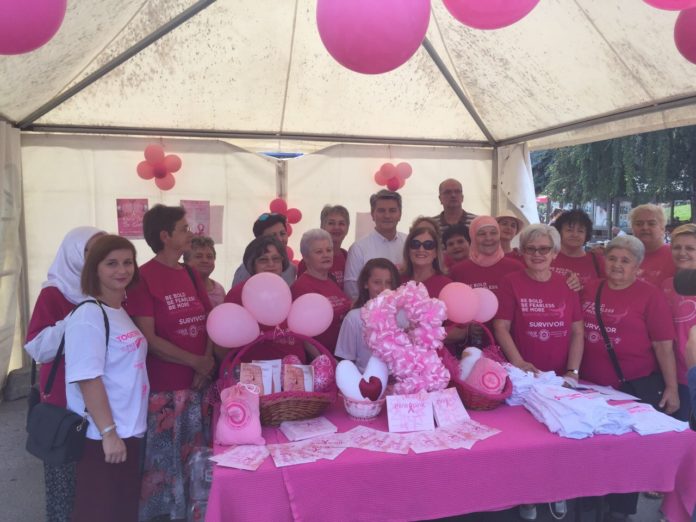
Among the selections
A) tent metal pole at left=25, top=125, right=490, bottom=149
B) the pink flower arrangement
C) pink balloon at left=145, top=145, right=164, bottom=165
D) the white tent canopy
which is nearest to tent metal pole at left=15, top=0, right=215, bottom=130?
the white tent canopy

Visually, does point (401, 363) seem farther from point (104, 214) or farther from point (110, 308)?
point (104, 214)

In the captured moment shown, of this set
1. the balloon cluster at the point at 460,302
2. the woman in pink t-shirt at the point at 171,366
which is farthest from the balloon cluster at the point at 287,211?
the balloon cluster at the point at 460,302

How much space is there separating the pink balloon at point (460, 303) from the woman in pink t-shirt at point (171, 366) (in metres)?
1.14

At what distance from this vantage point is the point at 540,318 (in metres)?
2.36

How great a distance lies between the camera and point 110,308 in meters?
1.79

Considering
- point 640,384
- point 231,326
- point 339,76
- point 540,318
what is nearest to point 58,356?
point 231,326

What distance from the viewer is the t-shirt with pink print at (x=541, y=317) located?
2.36 m

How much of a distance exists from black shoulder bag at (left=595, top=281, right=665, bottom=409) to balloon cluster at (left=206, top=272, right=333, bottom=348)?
4.39 feet

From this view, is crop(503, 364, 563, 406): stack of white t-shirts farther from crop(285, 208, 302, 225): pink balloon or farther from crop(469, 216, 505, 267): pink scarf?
crop(285, 208, 302, 225): pink balloon

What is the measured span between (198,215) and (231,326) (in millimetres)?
2886

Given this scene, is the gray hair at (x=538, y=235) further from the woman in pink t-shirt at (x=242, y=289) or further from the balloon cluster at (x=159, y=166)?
the balloon cluster at (x=159, y=166)

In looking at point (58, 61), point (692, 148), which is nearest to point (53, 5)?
point (58, 61)

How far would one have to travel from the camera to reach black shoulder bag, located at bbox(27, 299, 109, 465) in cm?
164

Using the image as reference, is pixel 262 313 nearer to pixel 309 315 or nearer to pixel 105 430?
pixel 309 315
